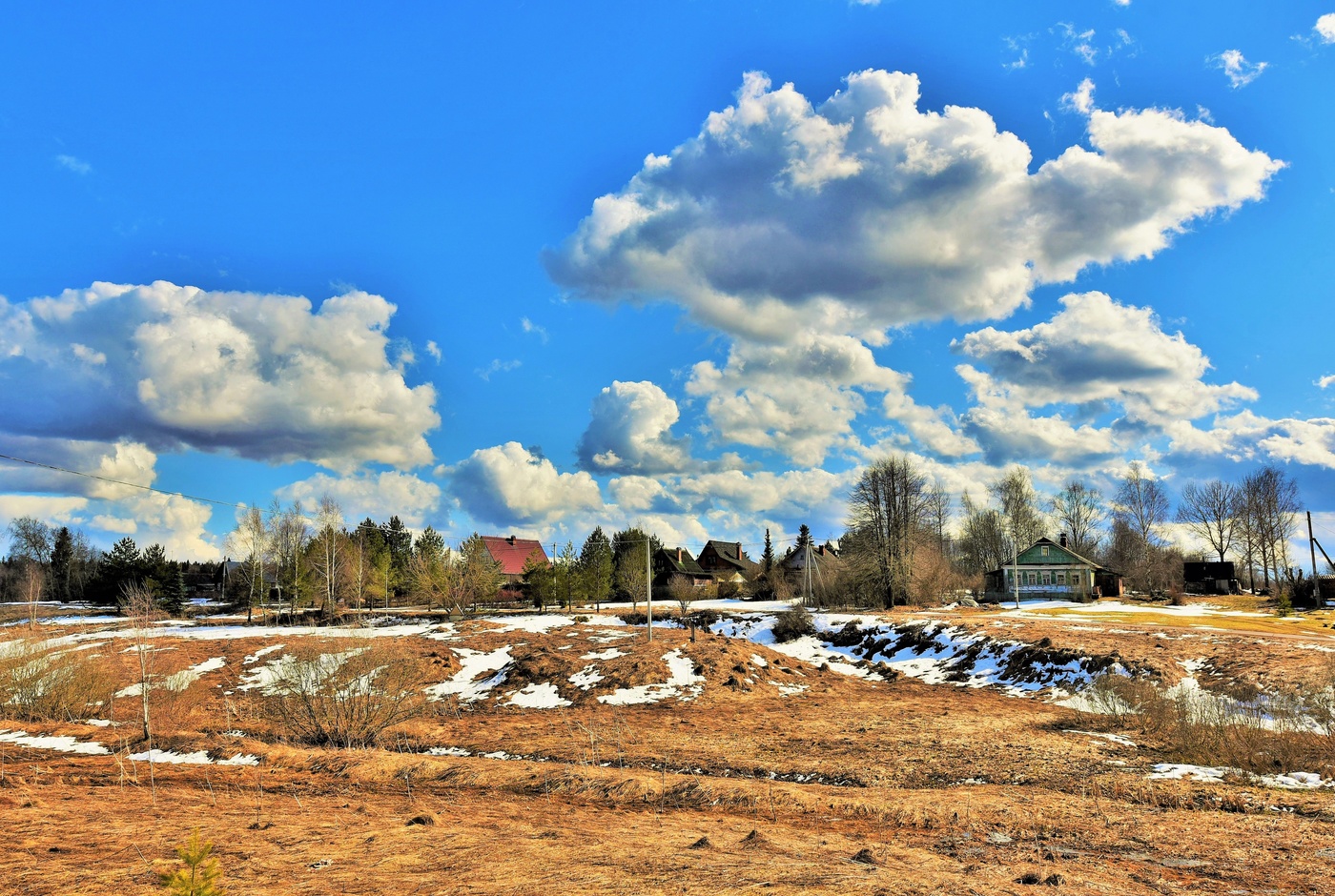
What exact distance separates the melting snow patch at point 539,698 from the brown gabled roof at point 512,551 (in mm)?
60176

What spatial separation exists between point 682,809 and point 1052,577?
228 ft

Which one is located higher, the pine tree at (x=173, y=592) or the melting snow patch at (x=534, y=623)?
the pine tree at (x=173, y=592)

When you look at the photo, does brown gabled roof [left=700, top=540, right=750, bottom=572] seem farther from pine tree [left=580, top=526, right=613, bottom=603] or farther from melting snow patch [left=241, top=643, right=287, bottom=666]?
melting snow patch [left=241, top=643, right=287, bottom=666]

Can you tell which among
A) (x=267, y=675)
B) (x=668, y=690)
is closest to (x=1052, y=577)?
(x=668, y=690)

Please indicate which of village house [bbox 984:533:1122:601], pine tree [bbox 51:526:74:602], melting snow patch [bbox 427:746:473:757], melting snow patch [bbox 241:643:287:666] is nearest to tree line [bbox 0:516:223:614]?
pine tree [bbox 51:526:74:602]

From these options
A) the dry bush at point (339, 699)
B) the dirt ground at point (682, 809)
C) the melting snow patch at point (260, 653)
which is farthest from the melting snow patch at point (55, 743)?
the melting snow patch at point (260, 653)

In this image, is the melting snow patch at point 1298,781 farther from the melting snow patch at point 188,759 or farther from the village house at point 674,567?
the village house at point 674,567

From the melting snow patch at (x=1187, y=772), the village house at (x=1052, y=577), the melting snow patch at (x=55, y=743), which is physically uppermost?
the melting snow patch at (x=55, y=743)

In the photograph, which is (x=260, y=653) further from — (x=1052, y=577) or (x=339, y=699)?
(x=1052, y=577)

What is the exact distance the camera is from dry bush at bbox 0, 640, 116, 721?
21.2 meters

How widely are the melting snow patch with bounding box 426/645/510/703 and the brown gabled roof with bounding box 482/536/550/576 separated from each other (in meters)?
53.5

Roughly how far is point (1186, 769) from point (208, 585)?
398 feet

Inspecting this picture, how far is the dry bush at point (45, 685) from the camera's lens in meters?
21.2

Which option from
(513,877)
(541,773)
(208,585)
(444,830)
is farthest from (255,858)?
(208,585)
